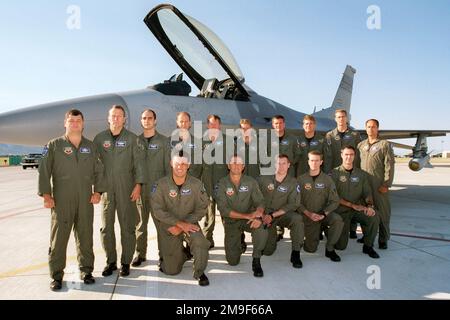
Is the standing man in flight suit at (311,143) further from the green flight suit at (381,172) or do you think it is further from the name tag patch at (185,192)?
the name tag patch at (185,192)

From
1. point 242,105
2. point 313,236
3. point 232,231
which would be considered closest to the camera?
point 232,231

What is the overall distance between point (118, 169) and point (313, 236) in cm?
268

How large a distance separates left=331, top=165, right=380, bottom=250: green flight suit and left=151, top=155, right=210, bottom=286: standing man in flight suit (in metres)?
2.13

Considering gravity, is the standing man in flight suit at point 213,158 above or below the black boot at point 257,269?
above

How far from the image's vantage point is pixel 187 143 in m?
4.50

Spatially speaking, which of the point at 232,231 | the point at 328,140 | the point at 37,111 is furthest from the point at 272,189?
the point at 37,111

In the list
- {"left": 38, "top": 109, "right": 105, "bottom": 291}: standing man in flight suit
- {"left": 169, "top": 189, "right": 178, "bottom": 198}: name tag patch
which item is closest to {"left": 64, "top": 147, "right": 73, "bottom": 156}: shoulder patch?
{"left": 38, "top": 109, "right": 105, "bottom": 291}: standing man in flight suit

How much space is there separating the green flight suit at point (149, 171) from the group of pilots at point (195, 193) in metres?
0.01

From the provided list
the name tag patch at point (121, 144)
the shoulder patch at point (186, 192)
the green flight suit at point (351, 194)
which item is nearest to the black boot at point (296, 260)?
the green flight suit at point (351, 194)

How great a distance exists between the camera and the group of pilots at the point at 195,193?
3.24 m

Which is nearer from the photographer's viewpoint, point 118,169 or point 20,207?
point 118,169

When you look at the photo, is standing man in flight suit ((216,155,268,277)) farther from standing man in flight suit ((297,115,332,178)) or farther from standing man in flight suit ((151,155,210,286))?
standing man in flight suit ((297,115,332,178))

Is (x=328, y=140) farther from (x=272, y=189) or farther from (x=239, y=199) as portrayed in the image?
(x=239, y=199)
